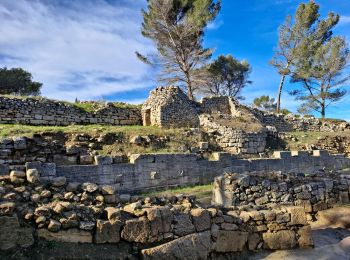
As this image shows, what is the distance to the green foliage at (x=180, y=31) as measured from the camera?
91.2 feet

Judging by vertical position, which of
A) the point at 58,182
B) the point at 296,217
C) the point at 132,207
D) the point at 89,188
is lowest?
the point at 296,217

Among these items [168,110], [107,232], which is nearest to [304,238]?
[107,232]

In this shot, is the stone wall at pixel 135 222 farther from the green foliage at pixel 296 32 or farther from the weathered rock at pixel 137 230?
the green foliage at pixel 296 32

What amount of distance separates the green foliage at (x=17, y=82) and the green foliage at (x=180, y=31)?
33.3 feet

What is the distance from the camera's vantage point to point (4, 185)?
6312 millimetres

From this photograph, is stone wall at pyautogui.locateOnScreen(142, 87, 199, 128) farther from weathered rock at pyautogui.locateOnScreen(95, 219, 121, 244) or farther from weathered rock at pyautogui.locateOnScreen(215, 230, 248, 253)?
weathered rock at pyautogui.locateOnScreen(95, 219, 121, 244)

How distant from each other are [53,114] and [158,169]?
7.99 m

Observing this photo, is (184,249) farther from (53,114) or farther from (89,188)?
(53,114)

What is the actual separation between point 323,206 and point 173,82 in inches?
766

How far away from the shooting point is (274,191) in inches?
393

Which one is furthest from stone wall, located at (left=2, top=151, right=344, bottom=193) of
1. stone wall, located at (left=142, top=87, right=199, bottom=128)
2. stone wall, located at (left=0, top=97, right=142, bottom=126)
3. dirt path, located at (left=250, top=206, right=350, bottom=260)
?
stone wall, located at (left=0, top=97, right=142, bottom=126)

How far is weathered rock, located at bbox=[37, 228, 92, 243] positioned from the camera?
5363 millimetres

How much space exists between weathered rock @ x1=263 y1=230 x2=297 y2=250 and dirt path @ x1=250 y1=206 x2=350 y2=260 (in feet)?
0.41

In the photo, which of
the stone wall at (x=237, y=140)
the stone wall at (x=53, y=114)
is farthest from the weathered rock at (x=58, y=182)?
the stone wall at (x=237, y=140)
